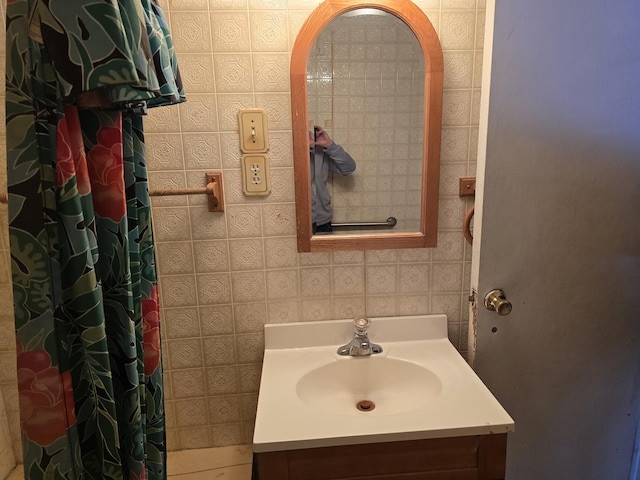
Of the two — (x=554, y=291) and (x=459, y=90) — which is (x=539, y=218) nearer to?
(x=554, y=291)

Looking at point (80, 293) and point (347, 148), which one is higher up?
point (347, 148)

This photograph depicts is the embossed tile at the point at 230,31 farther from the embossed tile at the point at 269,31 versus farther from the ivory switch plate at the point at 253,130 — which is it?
the ivory switch plate at the point at 253,130

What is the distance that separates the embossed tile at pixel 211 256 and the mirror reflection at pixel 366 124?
27 centimetres

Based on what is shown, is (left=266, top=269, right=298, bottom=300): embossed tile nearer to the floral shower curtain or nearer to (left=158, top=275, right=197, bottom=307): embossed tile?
(left=158, top=275, right=197, bottom=307): embossed tile


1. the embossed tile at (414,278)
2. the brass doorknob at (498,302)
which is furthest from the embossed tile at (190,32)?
the brass doorknob at (498,302)

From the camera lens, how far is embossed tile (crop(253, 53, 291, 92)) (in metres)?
1.04

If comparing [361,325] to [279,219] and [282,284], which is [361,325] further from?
[279,219]

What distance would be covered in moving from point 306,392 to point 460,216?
67 centimetres

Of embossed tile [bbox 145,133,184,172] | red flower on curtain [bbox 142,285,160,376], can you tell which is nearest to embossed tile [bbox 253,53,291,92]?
embossed tile [bbox 145,133,184,172]

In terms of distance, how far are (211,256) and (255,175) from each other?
0.26m

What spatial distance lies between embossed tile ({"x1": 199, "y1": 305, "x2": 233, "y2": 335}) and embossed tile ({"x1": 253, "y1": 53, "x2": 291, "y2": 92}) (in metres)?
0.63

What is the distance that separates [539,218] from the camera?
3.38 feet

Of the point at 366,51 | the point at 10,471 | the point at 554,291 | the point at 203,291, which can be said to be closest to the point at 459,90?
the point at 366,51

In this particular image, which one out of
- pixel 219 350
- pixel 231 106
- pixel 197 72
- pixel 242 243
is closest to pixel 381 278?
→ pixel 242 243
